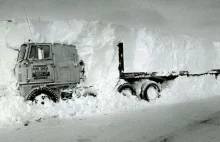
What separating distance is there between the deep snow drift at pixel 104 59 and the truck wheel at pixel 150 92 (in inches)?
13.2

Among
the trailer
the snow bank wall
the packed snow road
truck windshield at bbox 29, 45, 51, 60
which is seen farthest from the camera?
the snow bank wall

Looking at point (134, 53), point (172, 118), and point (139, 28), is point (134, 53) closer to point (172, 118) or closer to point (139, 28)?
point (139, 28)

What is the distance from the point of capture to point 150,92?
11.1 m

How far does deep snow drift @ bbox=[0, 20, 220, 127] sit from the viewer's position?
8.47 meters

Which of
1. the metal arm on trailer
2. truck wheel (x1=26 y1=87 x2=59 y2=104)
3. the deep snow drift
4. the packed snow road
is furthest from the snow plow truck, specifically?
the metal arm on trailer

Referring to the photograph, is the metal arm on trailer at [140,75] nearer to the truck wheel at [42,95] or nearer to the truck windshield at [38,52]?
the truck wheel at [42,95]

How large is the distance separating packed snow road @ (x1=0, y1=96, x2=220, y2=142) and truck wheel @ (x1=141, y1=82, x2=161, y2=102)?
2.40 meters

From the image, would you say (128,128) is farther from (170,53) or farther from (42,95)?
(170,53)

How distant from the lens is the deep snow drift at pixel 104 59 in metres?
8.47

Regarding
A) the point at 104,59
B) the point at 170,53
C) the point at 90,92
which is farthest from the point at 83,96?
the point at 170,53

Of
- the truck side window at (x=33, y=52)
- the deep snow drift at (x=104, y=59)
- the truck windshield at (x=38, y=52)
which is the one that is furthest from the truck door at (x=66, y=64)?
the deep snow drift at (x=104, y=59)

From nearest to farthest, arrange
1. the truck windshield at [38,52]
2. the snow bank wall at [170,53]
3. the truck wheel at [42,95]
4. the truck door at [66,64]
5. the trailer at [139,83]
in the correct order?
the truck wheel at [42,95], the truck windshield at [38,52], the truck door at [66,64], the trailer at [139,83], the snow bank wall at [170,53]

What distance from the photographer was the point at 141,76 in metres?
11.2

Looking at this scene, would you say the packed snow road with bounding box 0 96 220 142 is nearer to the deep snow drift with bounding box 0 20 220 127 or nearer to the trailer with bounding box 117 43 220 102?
the deep snow drift with bounding box 0 20 220 127
